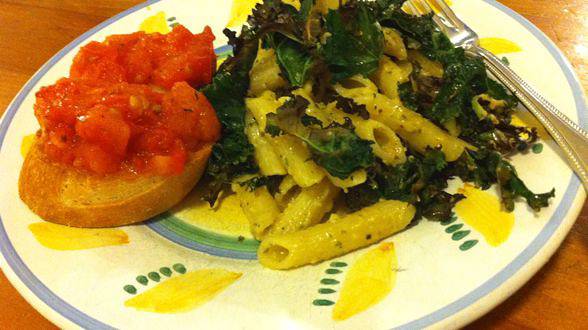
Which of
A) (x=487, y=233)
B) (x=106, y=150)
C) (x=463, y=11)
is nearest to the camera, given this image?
(x=487, y=233)

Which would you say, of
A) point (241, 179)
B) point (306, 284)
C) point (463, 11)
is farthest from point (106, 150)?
point (463, 11)

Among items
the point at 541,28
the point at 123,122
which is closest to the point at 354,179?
the point at 123,122

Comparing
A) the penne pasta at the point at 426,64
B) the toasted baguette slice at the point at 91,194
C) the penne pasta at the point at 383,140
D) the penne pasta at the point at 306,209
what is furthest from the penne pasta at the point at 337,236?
the penne pasta at the point at 426,64

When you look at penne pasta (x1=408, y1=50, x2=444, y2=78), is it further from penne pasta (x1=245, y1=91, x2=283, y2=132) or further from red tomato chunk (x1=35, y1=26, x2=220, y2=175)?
red tomato chunk (x1=35, y1=26, x2=220, y2=175)

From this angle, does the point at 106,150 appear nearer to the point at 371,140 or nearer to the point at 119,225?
the point at 119,225

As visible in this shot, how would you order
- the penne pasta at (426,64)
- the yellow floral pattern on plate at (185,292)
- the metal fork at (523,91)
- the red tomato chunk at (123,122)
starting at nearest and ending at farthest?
the yellow floral pattern on plate at (185,292) → the metal fork at (523,91) → the red tomato chunk at (123,122) → the penne pasta at (426,64)

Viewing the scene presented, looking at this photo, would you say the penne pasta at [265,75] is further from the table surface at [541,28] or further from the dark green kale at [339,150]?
the table surface at [541,28]
